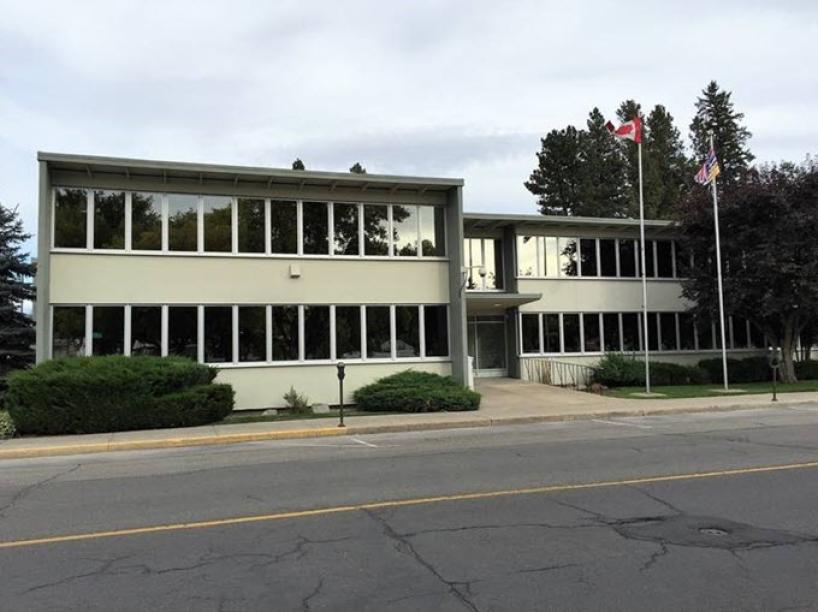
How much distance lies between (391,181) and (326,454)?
10441mm

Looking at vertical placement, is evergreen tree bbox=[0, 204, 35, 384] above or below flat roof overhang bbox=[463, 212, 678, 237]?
below

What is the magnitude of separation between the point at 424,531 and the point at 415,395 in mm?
11643

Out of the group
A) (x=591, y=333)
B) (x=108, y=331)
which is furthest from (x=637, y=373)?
(x=108, y=331)

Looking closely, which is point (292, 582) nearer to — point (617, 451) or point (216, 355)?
point (617, 451)

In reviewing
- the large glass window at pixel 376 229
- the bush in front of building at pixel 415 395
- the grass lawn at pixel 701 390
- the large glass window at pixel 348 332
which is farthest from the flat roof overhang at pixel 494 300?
the bush in front of building at pixel 415 395

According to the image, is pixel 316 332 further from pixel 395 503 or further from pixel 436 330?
pixel 395 503

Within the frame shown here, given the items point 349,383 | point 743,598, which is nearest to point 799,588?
point 743,598

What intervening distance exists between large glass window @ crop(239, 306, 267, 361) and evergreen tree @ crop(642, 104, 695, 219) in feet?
133

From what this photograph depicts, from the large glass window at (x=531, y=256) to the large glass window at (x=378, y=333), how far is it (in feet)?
25.5

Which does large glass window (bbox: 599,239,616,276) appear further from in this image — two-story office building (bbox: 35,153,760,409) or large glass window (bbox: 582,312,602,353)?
two-story office building (bbox: 35,153,760,409)

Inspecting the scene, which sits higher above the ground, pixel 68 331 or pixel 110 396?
pixel 68 331

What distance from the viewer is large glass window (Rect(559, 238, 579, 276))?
91.3 feet

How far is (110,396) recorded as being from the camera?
50.7ft

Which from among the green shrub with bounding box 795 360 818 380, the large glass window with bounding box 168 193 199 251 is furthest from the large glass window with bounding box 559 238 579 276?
the large glass window with bounding box 168 193 199 251
